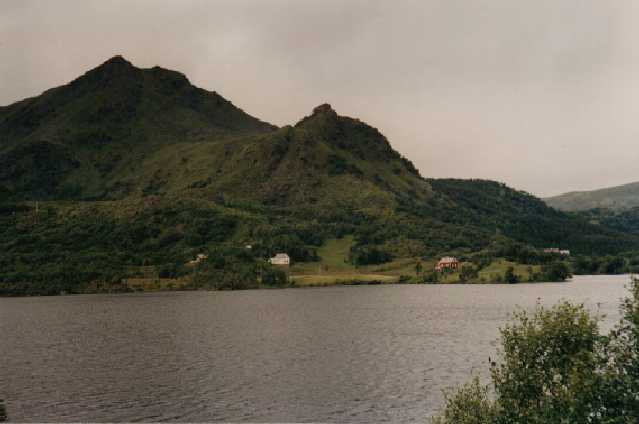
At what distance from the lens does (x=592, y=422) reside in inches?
1480

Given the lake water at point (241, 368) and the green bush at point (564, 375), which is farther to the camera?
the lake water at point (241, 368)

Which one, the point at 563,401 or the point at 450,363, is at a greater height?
the point at 563,401

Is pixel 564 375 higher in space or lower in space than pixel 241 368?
higher

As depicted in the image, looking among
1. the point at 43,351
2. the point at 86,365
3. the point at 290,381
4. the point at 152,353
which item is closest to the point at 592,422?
the point at 290,381

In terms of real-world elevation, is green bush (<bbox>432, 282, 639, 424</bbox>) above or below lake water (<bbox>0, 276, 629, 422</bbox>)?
above

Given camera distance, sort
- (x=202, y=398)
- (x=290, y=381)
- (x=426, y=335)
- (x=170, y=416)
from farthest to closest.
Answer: (x=426, y=335) → (x=290, y=381) → (x=202, y=398) → (x=170, y=416)

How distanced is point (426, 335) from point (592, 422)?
116m

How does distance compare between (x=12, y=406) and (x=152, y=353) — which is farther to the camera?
(x=152, y=353)

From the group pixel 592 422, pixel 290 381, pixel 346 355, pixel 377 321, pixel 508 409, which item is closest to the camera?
pixel 592 422

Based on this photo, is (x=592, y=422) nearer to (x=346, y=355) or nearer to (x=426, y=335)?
(x=346, y=355)

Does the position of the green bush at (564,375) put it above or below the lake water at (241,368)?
above

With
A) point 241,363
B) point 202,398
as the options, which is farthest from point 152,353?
point 202,398

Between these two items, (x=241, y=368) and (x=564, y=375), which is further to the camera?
(x=241, y=368)

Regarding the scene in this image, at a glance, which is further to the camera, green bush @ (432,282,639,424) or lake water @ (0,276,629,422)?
lake water @ (0,276,629,422)
